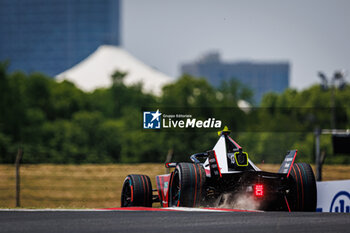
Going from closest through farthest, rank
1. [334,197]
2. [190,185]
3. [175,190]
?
1. [190,185]
2. [175,190]
3. [334,197]

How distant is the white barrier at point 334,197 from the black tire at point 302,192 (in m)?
0.90

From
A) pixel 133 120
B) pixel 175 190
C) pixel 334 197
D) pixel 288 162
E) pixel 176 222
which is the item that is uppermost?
pixel 288 162

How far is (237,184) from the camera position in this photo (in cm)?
970

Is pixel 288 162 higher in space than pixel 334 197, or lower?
higher

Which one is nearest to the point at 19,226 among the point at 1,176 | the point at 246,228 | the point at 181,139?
the point at 246,228

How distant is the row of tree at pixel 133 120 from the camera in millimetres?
54759

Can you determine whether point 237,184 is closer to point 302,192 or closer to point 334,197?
point 302,192

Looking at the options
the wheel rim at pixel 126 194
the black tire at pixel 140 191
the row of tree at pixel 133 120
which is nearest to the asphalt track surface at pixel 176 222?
the black tire at pixel 140 191

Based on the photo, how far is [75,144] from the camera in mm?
63500

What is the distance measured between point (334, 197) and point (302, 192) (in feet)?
3.95

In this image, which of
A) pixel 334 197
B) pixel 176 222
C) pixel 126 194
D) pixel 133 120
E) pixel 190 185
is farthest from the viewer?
pixel 133 120

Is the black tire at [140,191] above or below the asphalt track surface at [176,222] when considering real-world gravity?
below

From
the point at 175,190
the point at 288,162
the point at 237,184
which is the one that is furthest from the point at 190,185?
the point at 288,162

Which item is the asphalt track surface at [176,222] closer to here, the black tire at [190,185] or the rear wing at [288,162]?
the black tire at [190,185]
